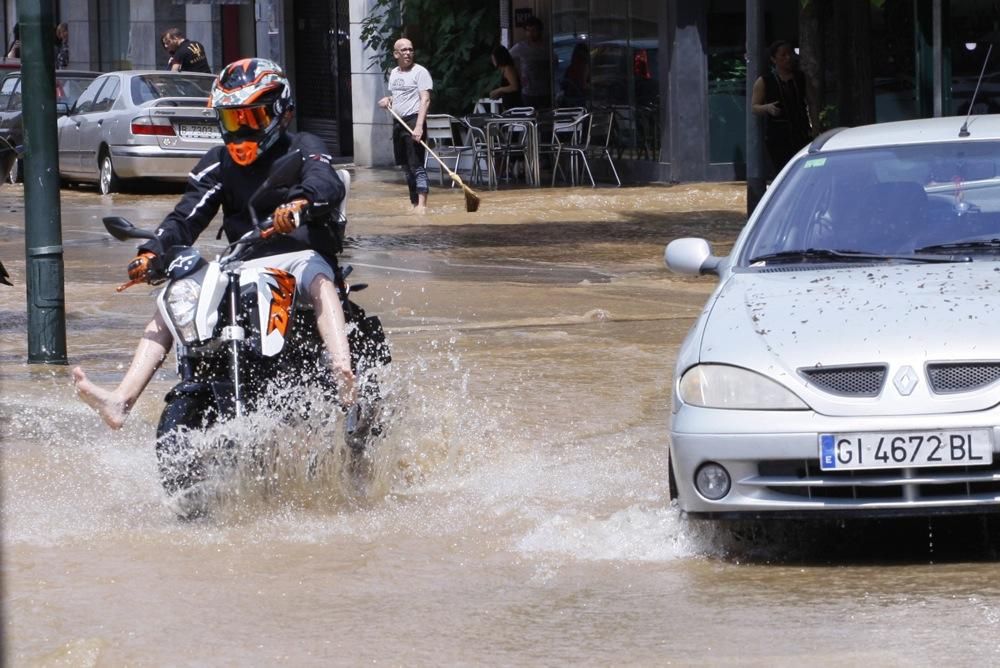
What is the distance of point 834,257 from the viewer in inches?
257

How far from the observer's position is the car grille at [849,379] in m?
5.62

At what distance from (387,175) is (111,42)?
17251mm

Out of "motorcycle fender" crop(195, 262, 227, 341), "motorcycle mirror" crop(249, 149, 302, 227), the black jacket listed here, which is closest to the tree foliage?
the black jacket

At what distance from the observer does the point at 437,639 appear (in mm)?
5125

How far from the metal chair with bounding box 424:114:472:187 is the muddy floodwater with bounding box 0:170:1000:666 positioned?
40.4 ft

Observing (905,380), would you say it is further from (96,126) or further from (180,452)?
(96,126)

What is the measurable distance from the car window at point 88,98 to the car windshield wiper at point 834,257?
18.7 m

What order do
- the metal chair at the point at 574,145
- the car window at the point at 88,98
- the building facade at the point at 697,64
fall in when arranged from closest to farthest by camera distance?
the building facade at the point at 697,64 < the metal chair at the point at 574,145 < the car window at the point at 88,98

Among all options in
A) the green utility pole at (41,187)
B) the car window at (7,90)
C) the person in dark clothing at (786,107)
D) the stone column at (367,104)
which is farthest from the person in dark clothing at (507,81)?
the green utility pole at (41,187)

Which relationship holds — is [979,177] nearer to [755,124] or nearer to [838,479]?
[838,479]

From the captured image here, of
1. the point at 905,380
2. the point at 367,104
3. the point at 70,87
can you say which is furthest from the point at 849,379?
the point at 367,104

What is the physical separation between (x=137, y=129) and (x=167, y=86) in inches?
48.5

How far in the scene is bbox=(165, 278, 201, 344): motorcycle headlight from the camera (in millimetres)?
6559

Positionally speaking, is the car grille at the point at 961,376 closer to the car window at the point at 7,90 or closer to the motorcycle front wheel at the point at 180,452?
the motorcycle front wheel at the point at 180,452
